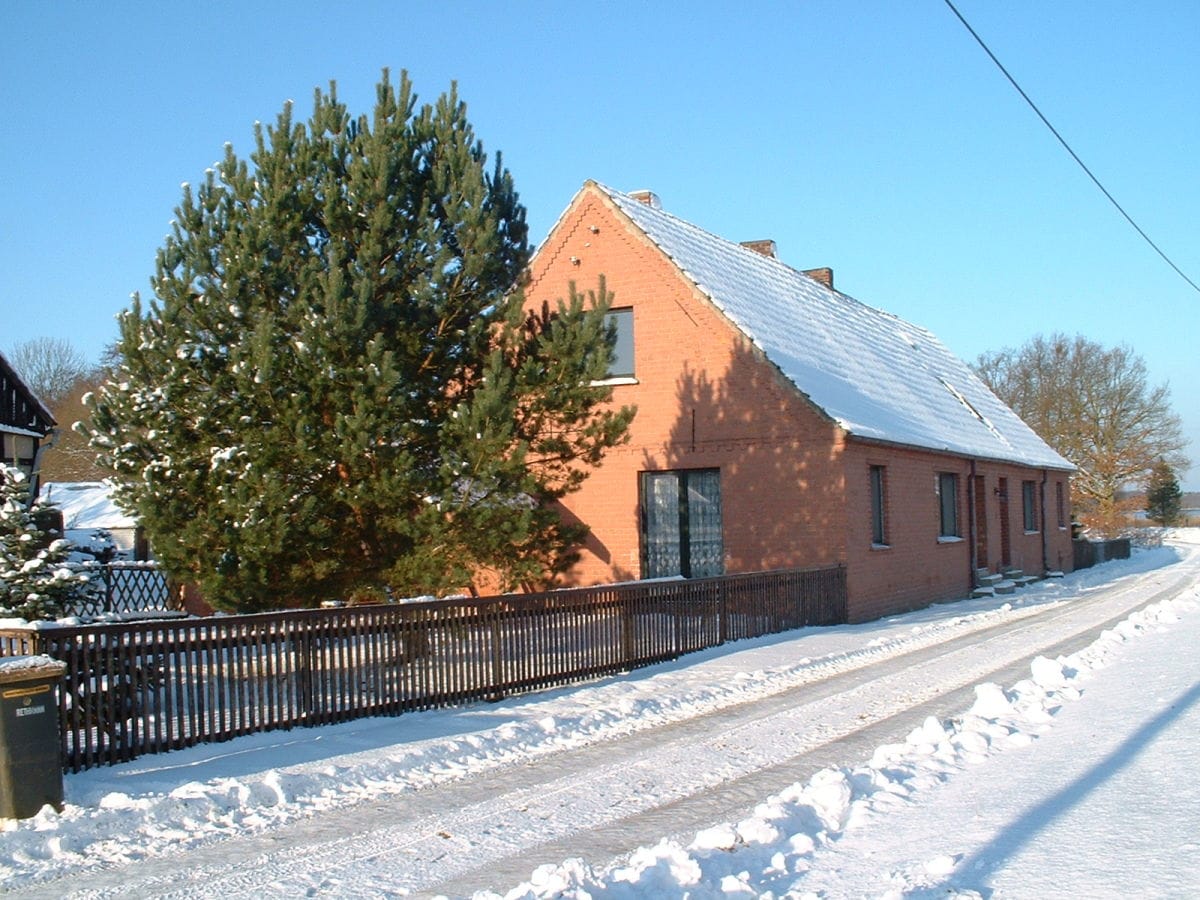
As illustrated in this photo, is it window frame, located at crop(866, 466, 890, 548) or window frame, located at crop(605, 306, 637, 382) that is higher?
window frame, located at crop(605, 306, 637, 382)

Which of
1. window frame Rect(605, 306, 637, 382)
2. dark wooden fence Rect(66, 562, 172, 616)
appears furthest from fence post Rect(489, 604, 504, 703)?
window frame Rect(605, 306, 637, 382)

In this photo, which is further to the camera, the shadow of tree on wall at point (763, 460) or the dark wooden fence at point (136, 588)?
the dark wooden fence at point (136, 588)

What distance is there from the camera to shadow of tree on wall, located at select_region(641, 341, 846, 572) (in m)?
20.1

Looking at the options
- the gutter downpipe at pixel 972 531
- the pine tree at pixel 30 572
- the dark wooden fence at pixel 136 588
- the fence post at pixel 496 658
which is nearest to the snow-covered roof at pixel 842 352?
the gutter downpipe at pixel 972 531

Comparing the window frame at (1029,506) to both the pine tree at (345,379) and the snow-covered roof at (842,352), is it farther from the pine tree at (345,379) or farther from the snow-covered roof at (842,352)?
the pine tree at (345,379)

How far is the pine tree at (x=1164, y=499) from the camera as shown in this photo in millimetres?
65356

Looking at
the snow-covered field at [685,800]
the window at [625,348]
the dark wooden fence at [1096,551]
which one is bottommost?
the dark wooden fence at [1096,551]

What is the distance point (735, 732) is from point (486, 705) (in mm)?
2863

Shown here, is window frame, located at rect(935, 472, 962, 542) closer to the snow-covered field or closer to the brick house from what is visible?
the brick house

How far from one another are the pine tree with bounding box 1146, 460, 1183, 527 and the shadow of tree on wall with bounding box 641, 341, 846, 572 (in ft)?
164

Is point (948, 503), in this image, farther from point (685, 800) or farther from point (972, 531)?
point (685, 800)

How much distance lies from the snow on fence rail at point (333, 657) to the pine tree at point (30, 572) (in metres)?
2.25

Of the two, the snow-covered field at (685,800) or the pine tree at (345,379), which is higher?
the pine tree at (345,379)

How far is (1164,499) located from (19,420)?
6368 cm
